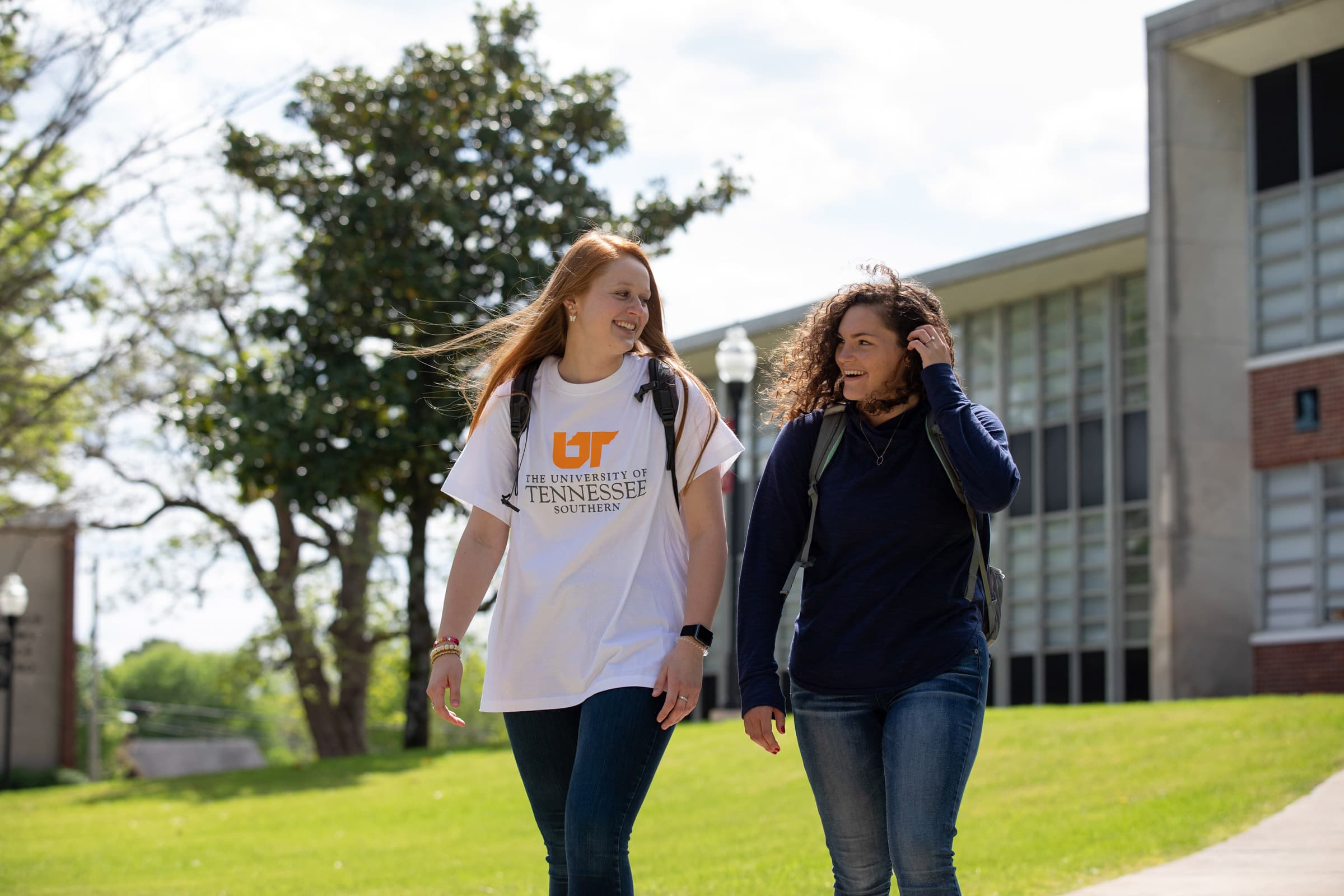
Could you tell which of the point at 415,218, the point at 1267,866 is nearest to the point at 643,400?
the point at 1267,866

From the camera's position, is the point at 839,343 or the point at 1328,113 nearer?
the point at 839,343

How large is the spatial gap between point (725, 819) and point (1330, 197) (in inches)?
599

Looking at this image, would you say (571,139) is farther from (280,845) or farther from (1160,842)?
(1160,842)

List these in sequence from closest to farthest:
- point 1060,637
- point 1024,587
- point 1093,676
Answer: point 1093,676, point 1060,637, point 1024,587

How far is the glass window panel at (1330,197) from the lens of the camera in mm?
22984

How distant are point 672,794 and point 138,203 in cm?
835

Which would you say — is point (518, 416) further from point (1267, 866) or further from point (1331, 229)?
point (1331, 229)

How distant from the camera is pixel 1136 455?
28.3 m

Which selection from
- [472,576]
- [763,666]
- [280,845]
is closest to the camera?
[763,666]

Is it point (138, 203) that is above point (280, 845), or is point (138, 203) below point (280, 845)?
above

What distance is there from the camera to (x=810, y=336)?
14.6 ft

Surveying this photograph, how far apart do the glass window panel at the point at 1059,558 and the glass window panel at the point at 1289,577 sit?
5.71 meters

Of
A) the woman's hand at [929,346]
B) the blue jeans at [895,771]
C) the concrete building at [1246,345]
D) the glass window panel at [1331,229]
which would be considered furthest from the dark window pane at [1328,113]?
the blue jeans at [895,771]

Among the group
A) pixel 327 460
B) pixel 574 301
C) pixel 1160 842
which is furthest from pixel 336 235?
pixel 574 301
